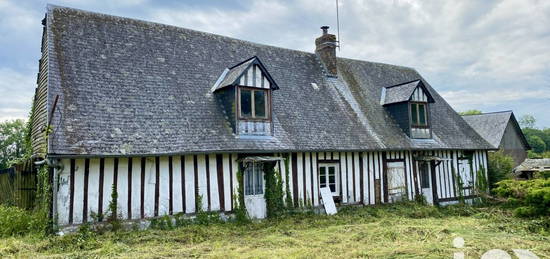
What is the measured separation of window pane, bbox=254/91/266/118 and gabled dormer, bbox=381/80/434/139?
6.08 m

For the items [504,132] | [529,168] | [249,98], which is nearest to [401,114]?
[249,98]

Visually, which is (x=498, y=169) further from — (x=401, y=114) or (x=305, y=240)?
(x=305, y=240)

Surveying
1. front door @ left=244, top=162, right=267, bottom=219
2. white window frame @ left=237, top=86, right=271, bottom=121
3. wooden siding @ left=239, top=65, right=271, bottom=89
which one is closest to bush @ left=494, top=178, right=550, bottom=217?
front door @ left=244, top=162, right=267, bottom=219

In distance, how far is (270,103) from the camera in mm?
11383

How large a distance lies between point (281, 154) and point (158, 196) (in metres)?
3.71

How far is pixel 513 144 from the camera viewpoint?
30.3 meters

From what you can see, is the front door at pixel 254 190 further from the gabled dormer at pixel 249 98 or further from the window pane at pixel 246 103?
the window pane at pixel 246 103

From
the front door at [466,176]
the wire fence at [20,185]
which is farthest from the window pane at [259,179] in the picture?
the front door at [466,176]

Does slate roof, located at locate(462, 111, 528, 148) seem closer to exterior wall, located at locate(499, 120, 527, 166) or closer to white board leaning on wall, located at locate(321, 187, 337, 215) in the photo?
exterior wall, located at locate(499, 120, 527, 166)

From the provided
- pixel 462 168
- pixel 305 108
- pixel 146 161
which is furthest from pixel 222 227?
pixel 462 168

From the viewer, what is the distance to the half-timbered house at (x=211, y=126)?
29.1 ft

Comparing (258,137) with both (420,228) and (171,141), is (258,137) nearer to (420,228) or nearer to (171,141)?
(171,141)

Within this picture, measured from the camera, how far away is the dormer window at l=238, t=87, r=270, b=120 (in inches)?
433

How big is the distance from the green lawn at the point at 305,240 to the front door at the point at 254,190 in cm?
63
